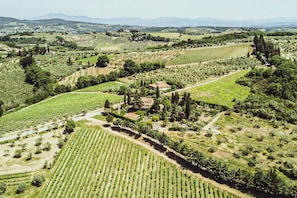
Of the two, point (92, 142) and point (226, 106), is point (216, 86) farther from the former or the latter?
point (92, 142)

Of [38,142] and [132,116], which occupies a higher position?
[132,116]

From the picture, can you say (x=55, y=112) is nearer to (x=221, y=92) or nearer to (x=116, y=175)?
(x=116, y=175)

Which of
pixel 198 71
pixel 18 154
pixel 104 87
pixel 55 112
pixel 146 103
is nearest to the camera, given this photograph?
pixel 18 154

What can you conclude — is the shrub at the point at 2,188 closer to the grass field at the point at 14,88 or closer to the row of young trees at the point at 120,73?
the grass field at the point at 14,88

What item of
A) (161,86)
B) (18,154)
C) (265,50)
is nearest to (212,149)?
(18,154)

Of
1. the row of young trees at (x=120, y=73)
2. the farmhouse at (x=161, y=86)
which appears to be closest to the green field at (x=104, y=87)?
the row of young trees at (x=120, y=73)

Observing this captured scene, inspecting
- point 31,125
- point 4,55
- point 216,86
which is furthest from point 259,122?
point 4,55

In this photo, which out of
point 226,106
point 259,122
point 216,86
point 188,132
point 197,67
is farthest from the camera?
point 197,67
